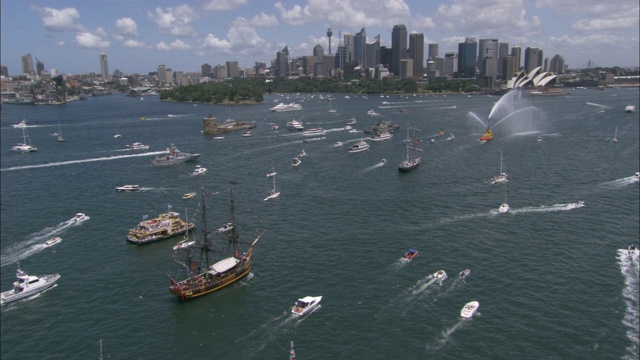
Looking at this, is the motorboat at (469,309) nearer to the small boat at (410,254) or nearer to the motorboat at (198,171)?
the small boat at (410,254)

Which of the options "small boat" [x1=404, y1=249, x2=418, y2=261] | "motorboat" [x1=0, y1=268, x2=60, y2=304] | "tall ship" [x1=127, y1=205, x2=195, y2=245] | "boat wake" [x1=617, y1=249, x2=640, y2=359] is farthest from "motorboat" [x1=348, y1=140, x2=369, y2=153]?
"motorboat" [x1=0, y1=268, x2=60, y2=304]

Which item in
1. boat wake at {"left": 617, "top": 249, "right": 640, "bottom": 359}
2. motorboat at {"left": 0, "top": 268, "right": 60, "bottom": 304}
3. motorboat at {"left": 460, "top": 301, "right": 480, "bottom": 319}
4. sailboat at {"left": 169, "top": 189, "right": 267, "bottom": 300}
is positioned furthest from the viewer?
motorboat at {"left": 0, "top": 268, "right": 60, "bottom": 304}

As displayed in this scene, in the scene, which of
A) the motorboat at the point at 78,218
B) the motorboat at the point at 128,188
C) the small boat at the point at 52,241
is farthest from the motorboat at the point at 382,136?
the small boat at the point at 52,241

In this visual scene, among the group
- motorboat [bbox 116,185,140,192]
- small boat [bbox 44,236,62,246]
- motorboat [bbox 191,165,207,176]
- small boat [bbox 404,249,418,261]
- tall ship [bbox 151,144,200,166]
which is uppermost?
tall ship [bbox 151,144,200,166]

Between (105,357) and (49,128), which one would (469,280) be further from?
(49,128)

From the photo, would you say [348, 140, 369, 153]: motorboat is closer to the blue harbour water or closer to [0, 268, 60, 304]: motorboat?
the blue harbour water

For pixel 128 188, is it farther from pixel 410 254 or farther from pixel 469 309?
pixel 469 309
